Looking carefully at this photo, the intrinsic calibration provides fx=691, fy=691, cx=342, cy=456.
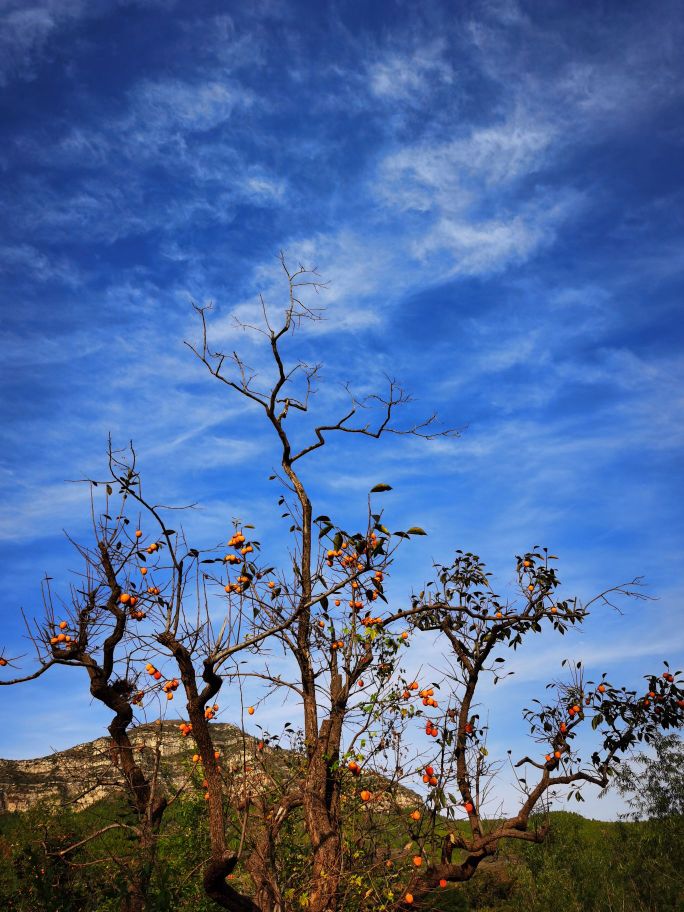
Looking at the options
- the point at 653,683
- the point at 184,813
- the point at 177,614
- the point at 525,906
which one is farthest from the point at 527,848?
the point at 177,614

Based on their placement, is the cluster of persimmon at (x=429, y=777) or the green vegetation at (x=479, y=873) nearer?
the cluster of persimmon at (x=429, y=777)

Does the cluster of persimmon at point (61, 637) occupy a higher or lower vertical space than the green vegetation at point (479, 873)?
higher

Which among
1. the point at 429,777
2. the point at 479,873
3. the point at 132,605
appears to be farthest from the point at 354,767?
the point at 479,873

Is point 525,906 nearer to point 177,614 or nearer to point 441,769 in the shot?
point 441,769

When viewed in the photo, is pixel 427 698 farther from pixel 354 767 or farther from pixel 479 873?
pixel 479 873

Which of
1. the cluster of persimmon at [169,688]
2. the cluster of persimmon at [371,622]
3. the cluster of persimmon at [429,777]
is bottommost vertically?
the cluster of persimmon at [429,777]

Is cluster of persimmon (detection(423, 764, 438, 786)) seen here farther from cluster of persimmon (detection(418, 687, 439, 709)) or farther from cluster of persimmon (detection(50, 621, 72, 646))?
cluster of persimmon (detection(50, 621, 72, 646))

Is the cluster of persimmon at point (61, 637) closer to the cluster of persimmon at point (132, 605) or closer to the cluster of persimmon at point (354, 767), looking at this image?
the cluster of persimmon at point (132, 605)

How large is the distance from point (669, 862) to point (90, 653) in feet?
35.8

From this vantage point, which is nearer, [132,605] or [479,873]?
[132,605]

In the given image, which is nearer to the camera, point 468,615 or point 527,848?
point 468,615

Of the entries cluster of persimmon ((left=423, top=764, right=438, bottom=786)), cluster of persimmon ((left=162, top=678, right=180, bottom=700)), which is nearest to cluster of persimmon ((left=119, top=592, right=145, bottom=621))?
cluster of persimmon ((left=162, top=678, right=180, bottom=700))

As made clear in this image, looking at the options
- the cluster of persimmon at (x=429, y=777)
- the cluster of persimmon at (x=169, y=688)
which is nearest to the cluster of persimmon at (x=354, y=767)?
the cluster of persimmon at (x=429, y=777)

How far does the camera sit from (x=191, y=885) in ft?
Answer: 32.1
